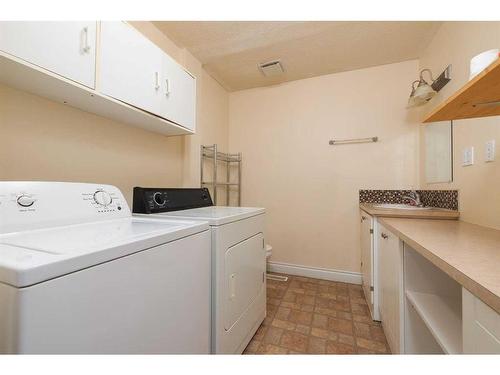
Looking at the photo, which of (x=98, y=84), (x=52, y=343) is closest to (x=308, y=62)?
(x=98, y=84)

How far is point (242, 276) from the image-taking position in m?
1.35

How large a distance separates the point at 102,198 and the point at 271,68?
7.05 ft

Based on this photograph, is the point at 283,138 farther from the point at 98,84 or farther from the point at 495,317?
the point at 495,317

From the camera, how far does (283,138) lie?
2807 millimetres

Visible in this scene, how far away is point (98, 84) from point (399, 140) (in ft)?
8.67

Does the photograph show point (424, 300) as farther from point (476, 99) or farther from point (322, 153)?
point (322, 153)

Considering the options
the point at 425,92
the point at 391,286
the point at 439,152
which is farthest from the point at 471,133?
the point at 391,286

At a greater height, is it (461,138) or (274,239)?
(461,138)

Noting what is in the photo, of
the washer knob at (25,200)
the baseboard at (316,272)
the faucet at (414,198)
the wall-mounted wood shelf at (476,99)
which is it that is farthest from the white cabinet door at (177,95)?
the faucet at (414,198)

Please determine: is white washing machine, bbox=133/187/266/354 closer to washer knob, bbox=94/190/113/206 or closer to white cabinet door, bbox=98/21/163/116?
washer knob, bbox=94/190/113/206

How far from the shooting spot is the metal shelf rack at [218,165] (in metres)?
2.46

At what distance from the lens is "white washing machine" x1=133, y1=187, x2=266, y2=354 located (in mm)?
1116

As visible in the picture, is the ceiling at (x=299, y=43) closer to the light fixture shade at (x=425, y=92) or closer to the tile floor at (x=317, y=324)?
the light fixture shade at (x=425, y=92)

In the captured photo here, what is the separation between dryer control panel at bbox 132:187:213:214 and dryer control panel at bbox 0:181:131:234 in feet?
0.54
